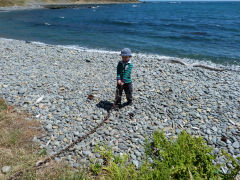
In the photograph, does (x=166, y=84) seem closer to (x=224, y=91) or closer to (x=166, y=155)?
(x=224, y=91)

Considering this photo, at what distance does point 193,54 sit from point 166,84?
35.4 ft

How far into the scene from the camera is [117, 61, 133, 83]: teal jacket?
6.10 meters

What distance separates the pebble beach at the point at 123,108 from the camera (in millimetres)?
5477

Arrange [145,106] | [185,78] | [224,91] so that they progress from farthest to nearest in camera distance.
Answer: [185,78], [224,91], [145,106]

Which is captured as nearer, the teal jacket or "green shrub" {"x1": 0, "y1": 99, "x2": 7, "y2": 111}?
the teal jacket

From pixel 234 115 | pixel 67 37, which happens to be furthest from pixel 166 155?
pixel 67 37

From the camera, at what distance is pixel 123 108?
22.6 ft

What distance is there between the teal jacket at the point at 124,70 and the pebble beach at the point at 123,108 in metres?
1.14

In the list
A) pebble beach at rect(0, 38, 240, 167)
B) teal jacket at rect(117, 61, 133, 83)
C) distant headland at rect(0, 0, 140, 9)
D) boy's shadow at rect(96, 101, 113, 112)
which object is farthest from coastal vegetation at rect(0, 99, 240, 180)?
distant headland at rect(0, 0, 140, 9)

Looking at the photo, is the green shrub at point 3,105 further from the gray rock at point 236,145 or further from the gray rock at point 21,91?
the gray rock at point 236,145

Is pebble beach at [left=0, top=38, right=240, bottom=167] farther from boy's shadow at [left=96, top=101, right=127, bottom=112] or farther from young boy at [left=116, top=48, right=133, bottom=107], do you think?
young boy at [left=116, top=48, right=133, bottom=107]

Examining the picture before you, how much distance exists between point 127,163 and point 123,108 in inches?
94.3

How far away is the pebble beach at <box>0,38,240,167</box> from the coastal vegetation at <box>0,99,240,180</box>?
28cm

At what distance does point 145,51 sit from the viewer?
18.4 m
